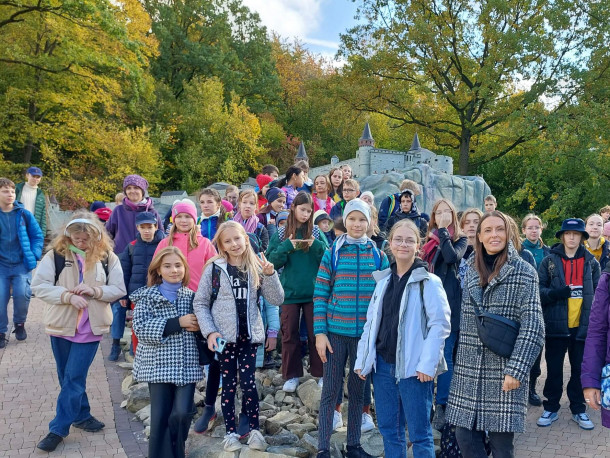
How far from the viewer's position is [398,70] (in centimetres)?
2308

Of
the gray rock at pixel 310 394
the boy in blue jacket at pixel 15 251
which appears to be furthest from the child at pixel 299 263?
the boy in blue jacket at pixel 15 251

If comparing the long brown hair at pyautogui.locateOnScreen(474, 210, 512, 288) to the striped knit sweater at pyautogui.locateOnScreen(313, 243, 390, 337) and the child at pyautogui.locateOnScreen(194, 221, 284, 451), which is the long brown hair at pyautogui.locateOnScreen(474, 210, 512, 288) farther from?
the child at pyautogui.locateOnScreen(194, 221, 284, 451)

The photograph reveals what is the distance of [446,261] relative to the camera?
4.32m

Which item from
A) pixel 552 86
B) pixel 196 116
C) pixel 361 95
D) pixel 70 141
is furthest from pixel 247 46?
pixel 552 86

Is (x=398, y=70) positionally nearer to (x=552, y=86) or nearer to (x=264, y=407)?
(x=552, y=86)

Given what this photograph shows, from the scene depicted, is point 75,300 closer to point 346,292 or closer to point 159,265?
point 159,265

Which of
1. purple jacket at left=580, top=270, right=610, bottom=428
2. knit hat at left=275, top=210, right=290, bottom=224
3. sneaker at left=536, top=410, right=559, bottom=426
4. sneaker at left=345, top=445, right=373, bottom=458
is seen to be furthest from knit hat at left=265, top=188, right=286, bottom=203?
purple jacket at left=580, top=270, right=610, bottom=428

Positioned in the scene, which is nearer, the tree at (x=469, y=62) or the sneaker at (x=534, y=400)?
the sneaker at (x=534, y=400)

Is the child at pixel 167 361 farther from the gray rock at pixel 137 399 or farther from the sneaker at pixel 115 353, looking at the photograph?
the sneaker at pixel 115 353

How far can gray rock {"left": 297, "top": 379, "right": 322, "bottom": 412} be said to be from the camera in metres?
4.57

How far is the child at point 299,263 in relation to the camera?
14.9 feet

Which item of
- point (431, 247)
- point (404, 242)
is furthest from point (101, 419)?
point (431, 247)

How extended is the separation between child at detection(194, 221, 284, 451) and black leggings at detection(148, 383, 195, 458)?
383mm

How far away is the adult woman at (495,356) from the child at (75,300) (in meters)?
2.90
